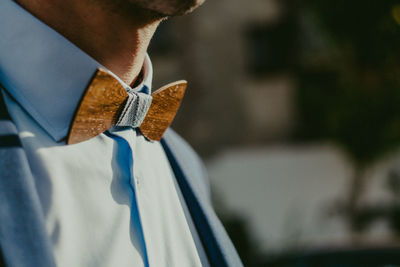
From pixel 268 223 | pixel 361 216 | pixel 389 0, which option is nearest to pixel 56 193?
pixel 389 0

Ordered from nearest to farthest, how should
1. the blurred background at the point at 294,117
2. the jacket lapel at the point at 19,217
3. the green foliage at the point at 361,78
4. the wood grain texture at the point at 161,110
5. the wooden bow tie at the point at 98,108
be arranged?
the jacket lapel at the point at 19,217
the wooden bow tie at the point at 98,108
the wood grain texture at the point at 161,110
the green foliage at the point at 361,78
the blurred background at the point at 294,117

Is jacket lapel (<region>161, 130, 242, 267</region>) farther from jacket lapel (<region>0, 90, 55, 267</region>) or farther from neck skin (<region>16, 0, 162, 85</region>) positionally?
jacket lapel (<region>0, 90, 55, 267</region>)

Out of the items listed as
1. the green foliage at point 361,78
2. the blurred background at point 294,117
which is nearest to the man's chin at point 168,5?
the blurred background at point 294,117

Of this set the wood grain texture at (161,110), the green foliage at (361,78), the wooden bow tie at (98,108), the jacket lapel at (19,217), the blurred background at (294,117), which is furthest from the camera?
the blurred background at (294,117)

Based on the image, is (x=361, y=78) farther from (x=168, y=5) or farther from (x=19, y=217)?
(x=19, y=217)

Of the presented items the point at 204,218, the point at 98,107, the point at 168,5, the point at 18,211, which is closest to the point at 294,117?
the point at 204,218

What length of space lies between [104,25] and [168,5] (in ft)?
0.57

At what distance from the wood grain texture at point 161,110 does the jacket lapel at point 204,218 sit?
114 millimetres

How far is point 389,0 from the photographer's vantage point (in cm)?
501

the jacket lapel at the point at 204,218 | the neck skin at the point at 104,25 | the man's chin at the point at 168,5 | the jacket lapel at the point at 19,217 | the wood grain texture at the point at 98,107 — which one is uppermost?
the man's chin at the point at 168,5

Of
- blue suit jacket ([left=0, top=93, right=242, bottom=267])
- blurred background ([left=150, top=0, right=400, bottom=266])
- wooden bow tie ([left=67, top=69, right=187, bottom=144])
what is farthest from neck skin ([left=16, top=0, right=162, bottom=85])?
blurred background ([left=150, top=0, right=400, bottom=266])

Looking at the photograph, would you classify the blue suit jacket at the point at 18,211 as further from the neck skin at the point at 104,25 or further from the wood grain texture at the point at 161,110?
the wood grain texture at the point at 161,110

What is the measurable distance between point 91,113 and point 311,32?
38.1 ft

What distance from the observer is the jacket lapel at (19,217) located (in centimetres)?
93
